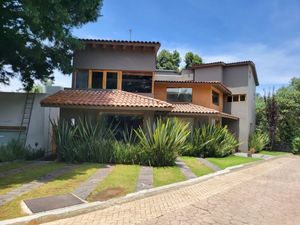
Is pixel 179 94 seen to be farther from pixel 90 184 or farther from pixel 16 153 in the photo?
pixel 90 184

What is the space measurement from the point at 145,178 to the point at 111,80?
1099cm

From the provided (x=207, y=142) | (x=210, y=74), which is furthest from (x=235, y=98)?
(x=207, y=142)

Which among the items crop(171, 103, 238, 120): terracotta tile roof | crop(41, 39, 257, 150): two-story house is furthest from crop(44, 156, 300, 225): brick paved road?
crop(171, 103, 238, 120): terracotta tile roof

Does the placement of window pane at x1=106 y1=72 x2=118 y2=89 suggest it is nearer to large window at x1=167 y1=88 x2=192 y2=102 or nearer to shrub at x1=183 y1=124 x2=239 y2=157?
large window at x1=167 y1=88 x2=192 y2=102

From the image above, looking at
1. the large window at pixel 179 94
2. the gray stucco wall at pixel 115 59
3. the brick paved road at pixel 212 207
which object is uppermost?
the gray stucco wall at pixel 115 59

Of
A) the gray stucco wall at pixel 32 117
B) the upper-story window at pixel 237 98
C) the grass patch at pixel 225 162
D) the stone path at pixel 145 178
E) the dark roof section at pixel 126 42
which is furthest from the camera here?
the upper-story window at pixel 237 98

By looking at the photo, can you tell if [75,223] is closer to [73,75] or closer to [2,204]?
[2,204]

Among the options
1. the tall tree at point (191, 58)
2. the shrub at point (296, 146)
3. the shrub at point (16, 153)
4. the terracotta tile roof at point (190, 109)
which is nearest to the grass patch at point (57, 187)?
the shrub at point (16, 153)

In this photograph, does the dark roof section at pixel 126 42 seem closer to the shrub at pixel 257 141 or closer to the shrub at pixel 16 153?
the shrub at pixel 16 153

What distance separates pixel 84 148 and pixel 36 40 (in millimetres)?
6794

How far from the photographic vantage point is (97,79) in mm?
21469

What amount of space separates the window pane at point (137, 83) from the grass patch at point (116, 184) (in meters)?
8.73

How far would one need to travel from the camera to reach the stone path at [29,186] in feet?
27.7

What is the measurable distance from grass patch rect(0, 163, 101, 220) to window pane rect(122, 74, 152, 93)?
847cm
